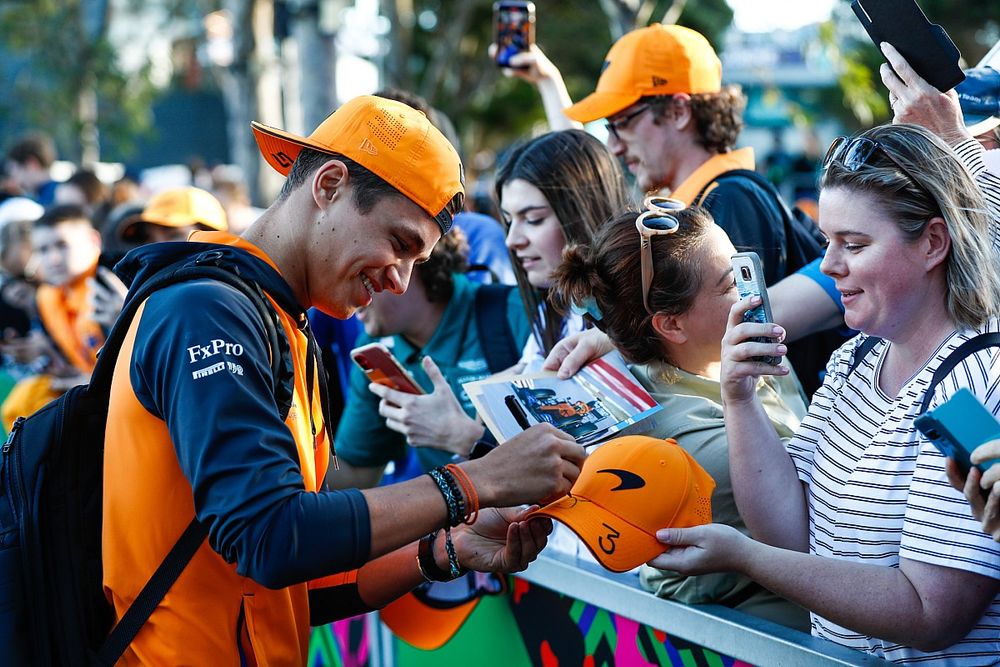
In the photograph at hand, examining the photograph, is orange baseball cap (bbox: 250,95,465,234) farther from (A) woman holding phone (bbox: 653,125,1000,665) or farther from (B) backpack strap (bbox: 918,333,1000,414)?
(B) backpack strap (bbox: 918,333,1000,414)

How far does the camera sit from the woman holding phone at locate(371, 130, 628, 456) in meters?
4.22

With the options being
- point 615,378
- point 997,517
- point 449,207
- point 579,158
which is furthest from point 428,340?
point 997,517

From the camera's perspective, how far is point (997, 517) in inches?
85.2

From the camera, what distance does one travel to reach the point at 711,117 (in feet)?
15.5

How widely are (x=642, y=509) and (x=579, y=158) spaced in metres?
2.00

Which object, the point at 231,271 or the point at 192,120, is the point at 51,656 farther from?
the point at 192,120

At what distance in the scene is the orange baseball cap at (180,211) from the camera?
249 inches

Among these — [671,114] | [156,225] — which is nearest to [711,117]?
[671,114]

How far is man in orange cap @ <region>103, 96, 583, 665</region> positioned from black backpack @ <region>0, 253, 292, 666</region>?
0.03 metres

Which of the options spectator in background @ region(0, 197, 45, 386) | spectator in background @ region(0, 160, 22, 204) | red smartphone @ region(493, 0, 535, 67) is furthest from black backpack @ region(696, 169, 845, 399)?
spectator in background @ region(0, 160, 22, 204)

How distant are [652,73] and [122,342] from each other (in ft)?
9.51

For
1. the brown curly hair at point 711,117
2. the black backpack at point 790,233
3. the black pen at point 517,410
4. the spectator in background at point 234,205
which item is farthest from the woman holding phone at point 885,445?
the spectator in background at point 234,205

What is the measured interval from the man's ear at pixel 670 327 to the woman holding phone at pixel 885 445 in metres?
0.53

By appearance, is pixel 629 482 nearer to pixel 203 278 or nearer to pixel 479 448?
pixel 203 278
